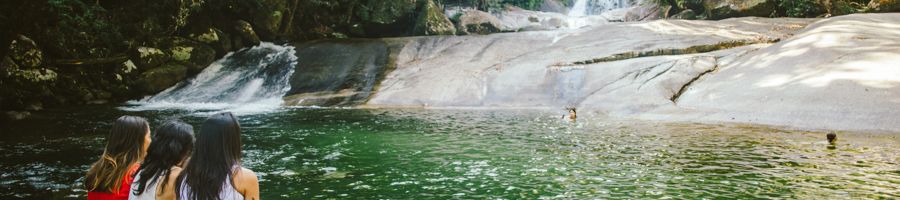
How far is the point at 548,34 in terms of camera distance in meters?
29.1

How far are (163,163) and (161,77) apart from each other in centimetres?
2277

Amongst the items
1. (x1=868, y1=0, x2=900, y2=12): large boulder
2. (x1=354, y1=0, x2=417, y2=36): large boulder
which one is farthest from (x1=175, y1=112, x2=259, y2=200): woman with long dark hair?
(x1=868, y1=0, x2=900, y2=12): large boulder

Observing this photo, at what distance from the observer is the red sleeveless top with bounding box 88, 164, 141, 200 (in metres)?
3.81

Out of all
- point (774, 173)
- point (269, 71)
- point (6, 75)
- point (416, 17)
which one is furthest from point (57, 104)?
point (774, 173)

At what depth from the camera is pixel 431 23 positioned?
31734mm

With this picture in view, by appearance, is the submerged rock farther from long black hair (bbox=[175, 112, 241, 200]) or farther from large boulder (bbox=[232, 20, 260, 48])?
long black hair (bbox=[175, 112, 241, 200])

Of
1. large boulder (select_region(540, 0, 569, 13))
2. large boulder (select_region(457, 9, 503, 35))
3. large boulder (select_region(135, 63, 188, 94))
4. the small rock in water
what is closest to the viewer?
the small rock in water

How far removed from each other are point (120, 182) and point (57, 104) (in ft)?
67.0

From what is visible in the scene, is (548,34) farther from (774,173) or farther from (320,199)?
(320,199)

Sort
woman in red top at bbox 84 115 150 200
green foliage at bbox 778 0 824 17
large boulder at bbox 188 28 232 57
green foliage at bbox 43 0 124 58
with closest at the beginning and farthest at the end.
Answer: woman in red top at bbox 84 115 150 200
green foliage at bbox 43 0 124 58
large boulder at bbox 188 28 232 57
green foliage at bbox 778 0 824 17

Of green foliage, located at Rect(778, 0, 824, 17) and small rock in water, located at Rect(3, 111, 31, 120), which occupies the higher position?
green foliage, located at Rect(778, 0, 824, 17)

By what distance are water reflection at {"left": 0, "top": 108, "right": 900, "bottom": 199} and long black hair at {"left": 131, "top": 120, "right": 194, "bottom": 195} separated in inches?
179

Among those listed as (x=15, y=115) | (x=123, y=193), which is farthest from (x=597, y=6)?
(x=123, y=193)

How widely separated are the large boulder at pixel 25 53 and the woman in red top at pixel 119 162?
779 inches
